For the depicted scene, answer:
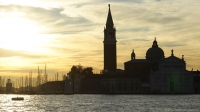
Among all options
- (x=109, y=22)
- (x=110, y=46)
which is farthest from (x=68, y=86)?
(x=109, y=22)

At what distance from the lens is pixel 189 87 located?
151m

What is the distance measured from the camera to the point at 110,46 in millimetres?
160625

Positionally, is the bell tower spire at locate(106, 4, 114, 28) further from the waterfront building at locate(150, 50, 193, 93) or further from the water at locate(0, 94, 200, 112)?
the water at locate(0, 94, 200, 112)

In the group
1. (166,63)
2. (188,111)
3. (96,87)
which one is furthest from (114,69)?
(188,111)

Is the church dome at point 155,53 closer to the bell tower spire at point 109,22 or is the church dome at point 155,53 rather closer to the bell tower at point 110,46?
the bell tower at point 110,46

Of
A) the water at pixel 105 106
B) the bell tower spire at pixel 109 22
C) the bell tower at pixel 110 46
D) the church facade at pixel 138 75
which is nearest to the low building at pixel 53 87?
the church facade at pixel 138 75

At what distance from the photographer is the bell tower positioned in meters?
160

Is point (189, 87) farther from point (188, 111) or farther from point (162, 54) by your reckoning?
point (188, 111)

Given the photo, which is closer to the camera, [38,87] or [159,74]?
[159,74]

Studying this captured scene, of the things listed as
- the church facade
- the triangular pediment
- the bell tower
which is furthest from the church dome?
the triangular pediment

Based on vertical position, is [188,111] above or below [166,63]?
below

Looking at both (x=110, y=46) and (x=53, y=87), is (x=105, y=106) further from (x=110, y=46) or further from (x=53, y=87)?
(x=53, y=87)

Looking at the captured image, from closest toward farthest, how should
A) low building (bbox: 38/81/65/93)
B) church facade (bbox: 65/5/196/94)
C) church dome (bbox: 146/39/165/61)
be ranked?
1. church facade (bbox: 65/5/196/94)
2. church dome (bbox: 146/39/165/61)
3. low building (bbox: 38/81/65/93)

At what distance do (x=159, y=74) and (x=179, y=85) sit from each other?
576 cm
